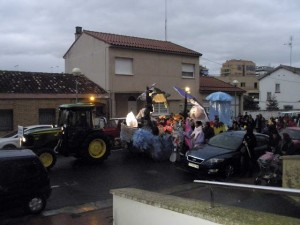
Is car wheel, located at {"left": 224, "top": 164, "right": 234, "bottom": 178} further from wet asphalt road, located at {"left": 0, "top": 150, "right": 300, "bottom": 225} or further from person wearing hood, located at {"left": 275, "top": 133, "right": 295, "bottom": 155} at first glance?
person wearing hood, located at {"left": 275, "top": 133, "right": 295, "bottom": 155}

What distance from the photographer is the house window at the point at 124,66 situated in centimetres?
2778

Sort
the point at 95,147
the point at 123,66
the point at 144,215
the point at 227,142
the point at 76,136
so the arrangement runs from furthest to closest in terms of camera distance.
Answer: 1. the point at 123,66
2. the point at 95,147
3. the point at 76,136
4. the point at 227,142
5. the point at 144,215

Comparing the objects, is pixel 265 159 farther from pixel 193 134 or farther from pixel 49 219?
pixel 49 219

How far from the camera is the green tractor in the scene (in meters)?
15.4

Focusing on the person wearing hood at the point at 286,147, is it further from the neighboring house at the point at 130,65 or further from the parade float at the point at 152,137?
the neighboring house at the point at 130,65

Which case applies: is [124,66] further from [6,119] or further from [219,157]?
[219,157]

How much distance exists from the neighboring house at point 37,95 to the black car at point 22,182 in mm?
14350

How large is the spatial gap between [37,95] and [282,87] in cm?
3933

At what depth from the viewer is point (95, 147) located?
16297 mm

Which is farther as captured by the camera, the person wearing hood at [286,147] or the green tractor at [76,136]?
the green tractor at [76,136]

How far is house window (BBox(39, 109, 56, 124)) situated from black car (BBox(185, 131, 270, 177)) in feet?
43.3

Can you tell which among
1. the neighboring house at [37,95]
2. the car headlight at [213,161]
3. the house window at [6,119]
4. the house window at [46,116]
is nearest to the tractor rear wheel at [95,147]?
the car headlight at [213,161]

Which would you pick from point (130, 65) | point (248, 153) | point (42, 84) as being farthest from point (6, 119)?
point (248, 153)

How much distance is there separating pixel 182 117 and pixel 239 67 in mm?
121422
